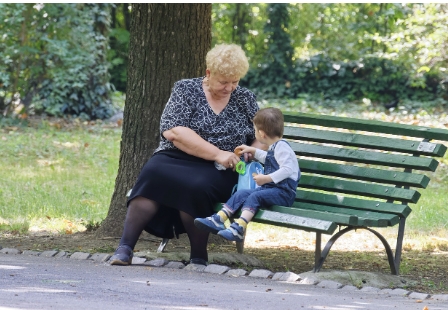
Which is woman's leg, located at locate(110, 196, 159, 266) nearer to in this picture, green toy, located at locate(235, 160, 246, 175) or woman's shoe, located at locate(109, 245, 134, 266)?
woman's shoe, located at locate(109, 245, 134, 266)

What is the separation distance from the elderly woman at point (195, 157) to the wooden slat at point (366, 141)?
21.4 inches

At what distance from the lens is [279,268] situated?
5.58 m

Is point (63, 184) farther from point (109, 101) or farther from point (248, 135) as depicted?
point (109, 101)

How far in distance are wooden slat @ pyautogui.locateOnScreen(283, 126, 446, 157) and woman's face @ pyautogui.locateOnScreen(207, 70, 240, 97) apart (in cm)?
76

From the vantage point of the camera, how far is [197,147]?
17.7ft

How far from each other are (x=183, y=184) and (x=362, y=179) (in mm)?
1235

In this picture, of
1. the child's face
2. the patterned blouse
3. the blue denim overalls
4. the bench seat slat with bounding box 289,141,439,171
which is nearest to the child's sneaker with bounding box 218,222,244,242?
the blue denim overalls

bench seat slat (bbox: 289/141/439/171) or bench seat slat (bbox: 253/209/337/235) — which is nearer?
bench seat slat (bbox: 253/209/337/235)

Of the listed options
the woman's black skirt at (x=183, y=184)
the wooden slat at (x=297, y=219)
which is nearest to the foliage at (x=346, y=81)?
the woman's black skirt at (x=183, y=184)

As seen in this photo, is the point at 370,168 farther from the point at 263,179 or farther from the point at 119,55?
the point at 119,55

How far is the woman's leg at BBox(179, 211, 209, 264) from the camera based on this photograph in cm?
528

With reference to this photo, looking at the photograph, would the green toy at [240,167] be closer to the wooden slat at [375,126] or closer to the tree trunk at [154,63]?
the wooden slat at [375,126]

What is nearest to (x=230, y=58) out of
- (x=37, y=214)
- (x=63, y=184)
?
(x=37, y=214)

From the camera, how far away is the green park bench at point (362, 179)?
197 inches
